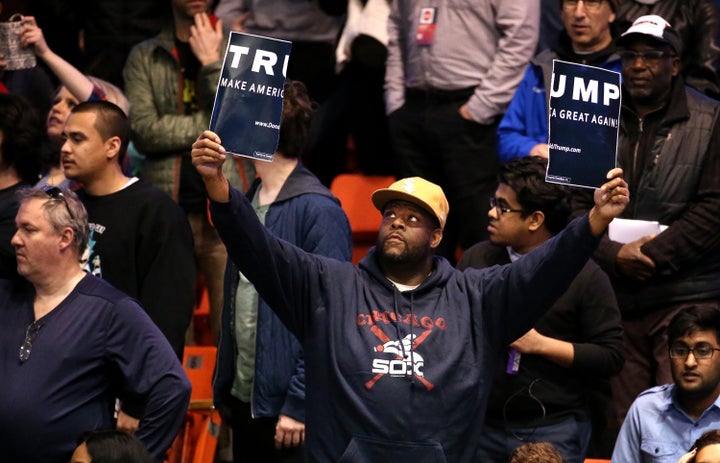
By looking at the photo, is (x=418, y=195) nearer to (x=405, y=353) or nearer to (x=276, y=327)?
(x=405, y=353)

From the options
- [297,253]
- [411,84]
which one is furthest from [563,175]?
[411,84]

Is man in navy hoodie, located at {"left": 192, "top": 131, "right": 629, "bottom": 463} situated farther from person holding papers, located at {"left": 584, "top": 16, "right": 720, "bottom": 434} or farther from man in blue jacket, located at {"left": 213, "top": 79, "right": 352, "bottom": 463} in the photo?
person holding papers, located at {"left": 584, "top": 16, "right": 720, "bottom": 434}

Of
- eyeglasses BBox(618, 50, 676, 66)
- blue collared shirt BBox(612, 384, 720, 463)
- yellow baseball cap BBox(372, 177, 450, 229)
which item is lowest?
blue collared shirt BBox(612, 384, 720, 463)

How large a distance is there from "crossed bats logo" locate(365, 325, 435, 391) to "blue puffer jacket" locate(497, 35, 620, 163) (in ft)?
7.06

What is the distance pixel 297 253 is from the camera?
207 inches

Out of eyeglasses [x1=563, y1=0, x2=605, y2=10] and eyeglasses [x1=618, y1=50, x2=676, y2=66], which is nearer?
eyeglasses [x1=618, y1=50, x2=676, y2=66]

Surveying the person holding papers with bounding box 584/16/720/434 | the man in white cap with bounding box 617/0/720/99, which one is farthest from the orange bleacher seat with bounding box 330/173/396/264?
the person holding papers with bounding box 584/16/720/434

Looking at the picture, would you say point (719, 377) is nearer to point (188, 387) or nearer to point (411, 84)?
point (188, 387)

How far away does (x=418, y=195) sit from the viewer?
5.37 meters

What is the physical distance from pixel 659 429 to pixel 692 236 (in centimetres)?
106

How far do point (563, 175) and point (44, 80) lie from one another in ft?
14.1

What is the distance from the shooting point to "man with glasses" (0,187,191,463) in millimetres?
5340

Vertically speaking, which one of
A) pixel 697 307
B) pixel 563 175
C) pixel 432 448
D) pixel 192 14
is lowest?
pixel 432 448

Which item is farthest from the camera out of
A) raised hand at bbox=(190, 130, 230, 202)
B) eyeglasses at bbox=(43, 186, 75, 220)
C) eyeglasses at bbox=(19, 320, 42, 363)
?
eyeglasses at bbox=(43, 186, 75, 220)
